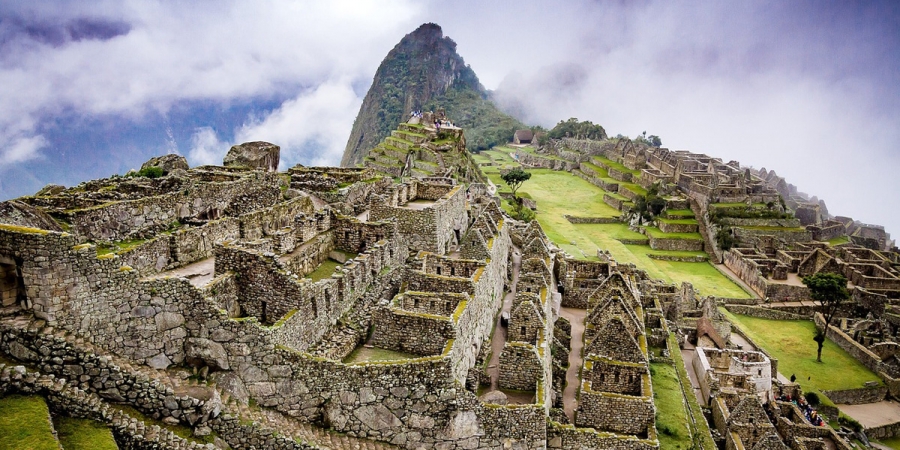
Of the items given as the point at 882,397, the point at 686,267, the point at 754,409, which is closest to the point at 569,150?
the point at 686,267

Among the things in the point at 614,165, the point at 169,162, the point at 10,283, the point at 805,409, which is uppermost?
the point at 614,165

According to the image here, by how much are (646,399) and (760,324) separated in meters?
36.0

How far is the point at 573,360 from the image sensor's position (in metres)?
24.0

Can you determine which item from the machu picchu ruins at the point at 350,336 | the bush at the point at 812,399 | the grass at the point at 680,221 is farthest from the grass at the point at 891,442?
the grass at the point at 680,221

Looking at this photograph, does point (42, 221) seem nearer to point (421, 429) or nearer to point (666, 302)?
point (421, 429)

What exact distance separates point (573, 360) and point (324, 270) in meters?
10.9

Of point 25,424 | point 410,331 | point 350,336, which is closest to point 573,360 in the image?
point 410,331

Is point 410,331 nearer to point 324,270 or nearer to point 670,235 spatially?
point 324,270

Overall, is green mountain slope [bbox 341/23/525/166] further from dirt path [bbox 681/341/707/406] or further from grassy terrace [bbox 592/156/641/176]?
dirt path [bbox 681/341/707/406]

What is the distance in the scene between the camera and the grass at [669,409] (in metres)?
21.1

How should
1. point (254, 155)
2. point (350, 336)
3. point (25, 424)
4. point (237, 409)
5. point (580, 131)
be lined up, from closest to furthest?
point (25, 424)
point (237, 409)
point (350, 336)
point (254, 155)
point (580, 131)

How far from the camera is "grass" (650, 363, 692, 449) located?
21.1 metres

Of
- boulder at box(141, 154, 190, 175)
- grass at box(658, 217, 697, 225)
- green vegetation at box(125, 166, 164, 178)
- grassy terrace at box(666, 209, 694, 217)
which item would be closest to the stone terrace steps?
green vegetation at box(125, 166, 164, 178)

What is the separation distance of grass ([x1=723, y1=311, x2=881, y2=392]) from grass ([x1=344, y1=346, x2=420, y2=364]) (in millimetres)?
31118
